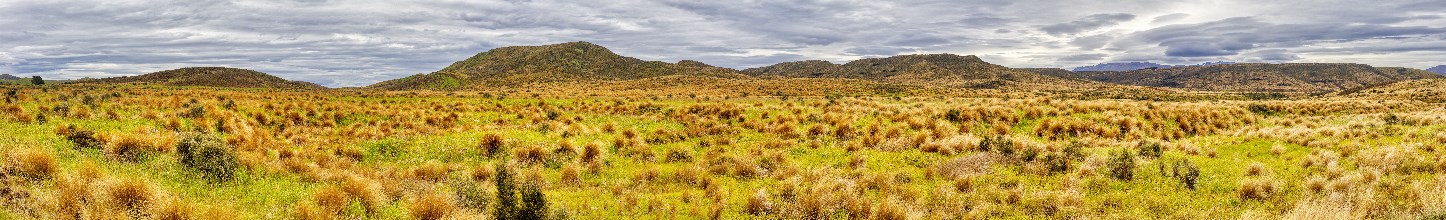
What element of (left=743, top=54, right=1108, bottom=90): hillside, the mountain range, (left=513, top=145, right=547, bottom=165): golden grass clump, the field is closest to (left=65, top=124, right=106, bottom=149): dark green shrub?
the field

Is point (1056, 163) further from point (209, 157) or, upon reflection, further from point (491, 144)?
point (209, 157)

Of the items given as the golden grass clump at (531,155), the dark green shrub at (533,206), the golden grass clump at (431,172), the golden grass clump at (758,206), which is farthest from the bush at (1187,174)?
the golden grass clump at (431,172)

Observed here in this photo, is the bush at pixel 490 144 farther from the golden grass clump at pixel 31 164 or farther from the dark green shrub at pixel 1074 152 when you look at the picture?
the dark green shrub at pixel 1074 152

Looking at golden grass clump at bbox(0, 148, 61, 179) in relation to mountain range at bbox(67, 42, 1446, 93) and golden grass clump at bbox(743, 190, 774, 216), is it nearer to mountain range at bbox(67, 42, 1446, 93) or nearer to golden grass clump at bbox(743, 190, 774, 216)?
golden grass clump at bbox(743, 190, 774, 216)

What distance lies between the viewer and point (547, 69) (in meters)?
136

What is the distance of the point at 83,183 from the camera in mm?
8016

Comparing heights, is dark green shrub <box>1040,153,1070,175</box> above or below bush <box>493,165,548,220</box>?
below

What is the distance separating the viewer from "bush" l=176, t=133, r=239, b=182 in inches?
401

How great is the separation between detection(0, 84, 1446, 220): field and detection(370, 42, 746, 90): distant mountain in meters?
94.4

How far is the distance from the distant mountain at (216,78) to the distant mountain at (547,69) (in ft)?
57.8

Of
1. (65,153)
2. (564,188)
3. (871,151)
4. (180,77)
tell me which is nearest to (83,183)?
(65,153)

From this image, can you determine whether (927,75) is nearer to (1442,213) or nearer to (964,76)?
(964,76)

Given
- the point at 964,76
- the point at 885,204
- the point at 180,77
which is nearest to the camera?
the point at 885,204

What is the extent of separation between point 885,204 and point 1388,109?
42152mm
